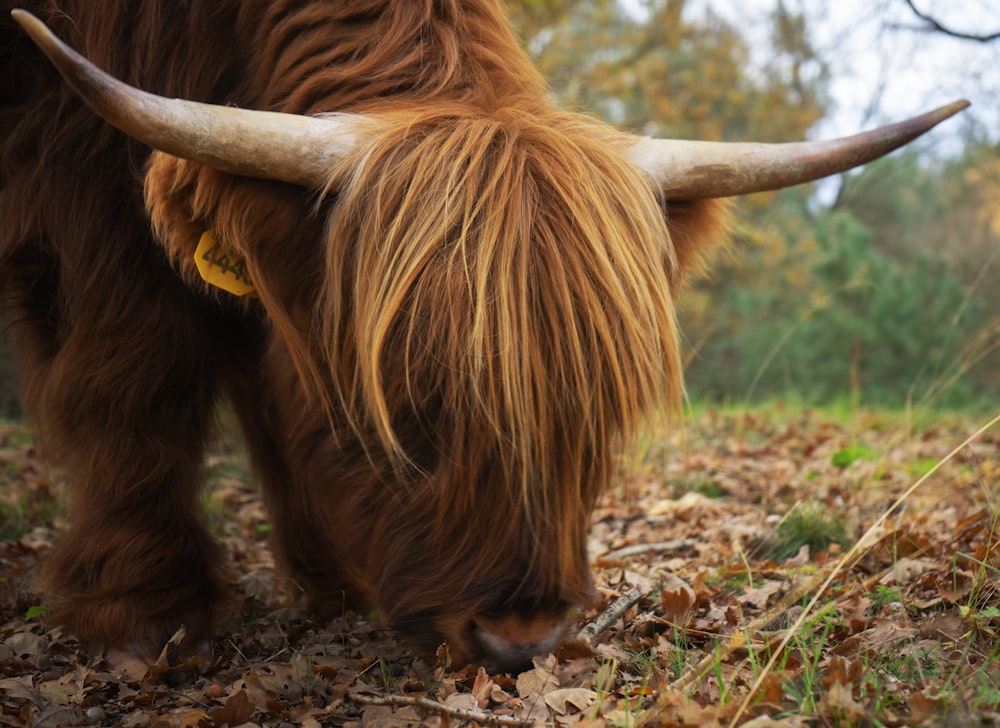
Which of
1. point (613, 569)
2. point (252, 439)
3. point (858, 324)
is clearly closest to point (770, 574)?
point (613, 569)

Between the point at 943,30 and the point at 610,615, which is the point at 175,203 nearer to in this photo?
the point at 610,615

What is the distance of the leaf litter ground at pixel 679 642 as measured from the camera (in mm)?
1926

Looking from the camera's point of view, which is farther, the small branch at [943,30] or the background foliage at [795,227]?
the background foliage at [795,227]

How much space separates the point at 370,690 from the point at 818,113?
45.5 ft

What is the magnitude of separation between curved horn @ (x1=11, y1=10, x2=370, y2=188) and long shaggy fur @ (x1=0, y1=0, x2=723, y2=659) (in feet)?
0.26

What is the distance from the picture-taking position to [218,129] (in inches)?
85.0

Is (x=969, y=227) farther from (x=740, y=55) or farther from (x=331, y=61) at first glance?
(x=331, y=61)

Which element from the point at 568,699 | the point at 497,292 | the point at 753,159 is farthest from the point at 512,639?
the point at 753,159

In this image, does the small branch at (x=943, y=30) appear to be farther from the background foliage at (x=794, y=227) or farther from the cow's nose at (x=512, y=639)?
the background foliage at (x=794, y=227)

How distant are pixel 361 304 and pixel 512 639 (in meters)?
0.86

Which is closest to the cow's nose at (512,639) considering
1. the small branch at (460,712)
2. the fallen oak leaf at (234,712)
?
the small branch at (460,712)

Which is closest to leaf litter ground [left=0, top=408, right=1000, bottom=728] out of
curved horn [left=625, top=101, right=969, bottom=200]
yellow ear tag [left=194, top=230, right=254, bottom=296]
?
curved horn [left=625, top=101, right=969, bottom=200]

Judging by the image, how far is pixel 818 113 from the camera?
1441 cm

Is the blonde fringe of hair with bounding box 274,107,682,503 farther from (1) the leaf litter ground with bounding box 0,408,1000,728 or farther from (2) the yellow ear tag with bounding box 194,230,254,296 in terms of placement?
(1) the leaf litter ground with bounding box 0,408,1000,728
